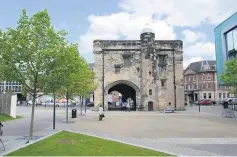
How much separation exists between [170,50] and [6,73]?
39160 millimetres

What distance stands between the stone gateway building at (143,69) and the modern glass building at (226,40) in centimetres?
689

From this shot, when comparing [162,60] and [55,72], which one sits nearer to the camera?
[55,72]

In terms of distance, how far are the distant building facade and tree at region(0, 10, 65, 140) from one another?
73338mm

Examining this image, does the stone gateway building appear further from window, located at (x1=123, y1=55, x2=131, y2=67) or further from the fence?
the fence

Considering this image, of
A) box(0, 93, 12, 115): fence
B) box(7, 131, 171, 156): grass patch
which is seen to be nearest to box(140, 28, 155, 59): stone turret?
box(0, 93, 12, 115): fence


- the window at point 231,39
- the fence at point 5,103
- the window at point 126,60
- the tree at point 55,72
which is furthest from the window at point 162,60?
the tree at point 55,72

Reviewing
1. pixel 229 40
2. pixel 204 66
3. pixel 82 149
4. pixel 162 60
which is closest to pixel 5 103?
pixel 82 149

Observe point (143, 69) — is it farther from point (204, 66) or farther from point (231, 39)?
point (204, 66)

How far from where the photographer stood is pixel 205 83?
83.6m

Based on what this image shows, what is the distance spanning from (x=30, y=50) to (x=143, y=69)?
35.5 m

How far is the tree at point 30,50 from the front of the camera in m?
13.1

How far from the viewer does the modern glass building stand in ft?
139

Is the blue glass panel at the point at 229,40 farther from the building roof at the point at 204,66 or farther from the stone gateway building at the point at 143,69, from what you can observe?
the building roof at the point at 204,66

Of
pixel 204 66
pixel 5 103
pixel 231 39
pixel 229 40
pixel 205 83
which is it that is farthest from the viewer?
pixel 204 66
